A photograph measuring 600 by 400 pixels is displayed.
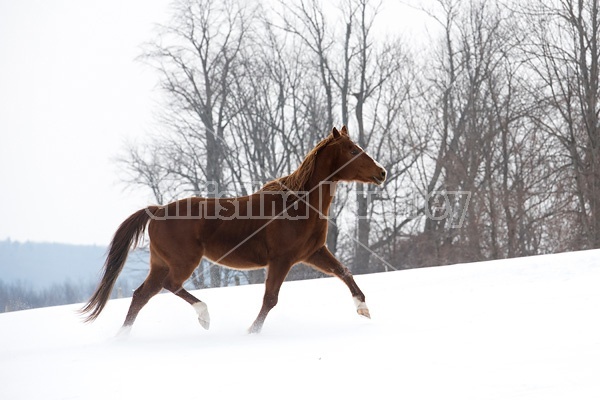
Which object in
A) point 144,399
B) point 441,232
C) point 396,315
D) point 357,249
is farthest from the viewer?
point 357,249

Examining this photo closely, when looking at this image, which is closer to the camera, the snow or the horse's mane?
the snow

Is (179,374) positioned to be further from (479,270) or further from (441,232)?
(441,232)

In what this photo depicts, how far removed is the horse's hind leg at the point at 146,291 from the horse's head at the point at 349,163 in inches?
76.3

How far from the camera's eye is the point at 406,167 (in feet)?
76.2

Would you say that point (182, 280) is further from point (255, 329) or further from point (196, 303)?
point (255, 329)

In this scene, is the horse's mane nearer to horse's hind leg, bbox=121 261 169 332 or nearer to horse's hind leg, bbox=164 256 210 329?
horse's hind leg, bbox=164 256 210 329

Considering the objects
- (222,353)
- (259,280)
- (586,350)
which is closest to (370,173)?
(222,353)

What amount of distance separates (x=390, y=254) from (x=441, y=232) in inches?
91.8

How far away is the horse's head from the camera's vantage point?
6.48 meters

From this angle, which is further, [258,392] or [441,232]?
[441,232]

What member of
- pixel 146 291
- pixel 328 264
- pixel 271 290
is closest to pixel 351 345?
pixel 271 290

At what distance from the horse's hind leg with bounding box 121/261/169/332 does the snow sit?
191 millimetres
